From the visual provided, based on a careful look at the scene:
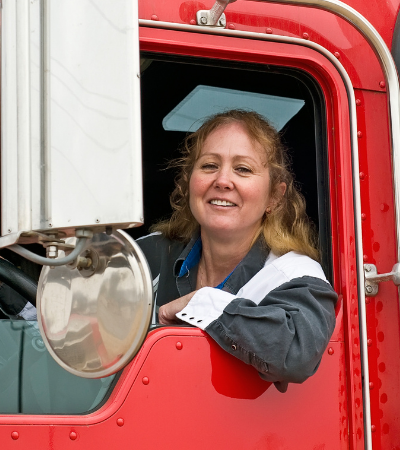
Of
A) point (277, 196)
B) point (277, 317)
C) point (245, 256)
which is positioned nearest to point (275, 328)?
point (277, 317)

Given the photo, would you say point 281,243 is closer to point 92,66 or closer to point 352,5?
point 352,5

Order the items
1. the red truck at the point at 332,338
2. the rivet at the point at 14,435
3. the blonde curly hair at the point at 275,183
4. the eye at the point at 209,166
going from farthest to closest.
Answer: the eye at the point at 209,166, the blonde curly hair at the point at 275,183, the red truck at the point at 332,338, the rivet at the point at 14,435

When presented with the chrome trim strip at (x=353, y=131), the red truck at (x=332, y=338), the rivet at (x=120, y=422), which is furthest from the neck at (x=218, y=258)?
the rivet at (x=120, y=422)

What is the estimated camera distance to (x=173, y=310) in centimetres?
179

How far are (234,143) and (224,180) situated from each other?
0.14 m

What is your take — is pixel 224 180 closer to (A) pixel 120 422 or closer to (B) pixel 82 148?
(A) pixel 120 422

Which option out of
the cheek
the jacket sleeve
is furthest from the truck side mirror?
the cheek

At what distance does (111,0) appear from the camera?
3.78 feet

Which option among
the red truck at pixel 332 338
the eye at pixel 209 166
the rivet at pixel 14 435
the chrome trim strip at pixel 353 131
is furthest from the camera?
the eye at pixel 209 166

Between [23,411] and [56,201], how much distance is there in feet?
2.00

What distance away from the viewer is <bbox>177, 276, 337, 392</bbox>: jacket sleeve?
1.56m

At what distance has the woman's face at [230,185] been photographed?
203 centimetres

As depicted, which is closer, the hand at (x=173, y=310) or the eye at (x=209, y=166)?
the hand at (x=173, y=310)

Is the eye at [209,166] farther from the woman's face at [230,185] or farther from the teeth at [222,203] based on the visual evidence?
the teeth at [222,203]
